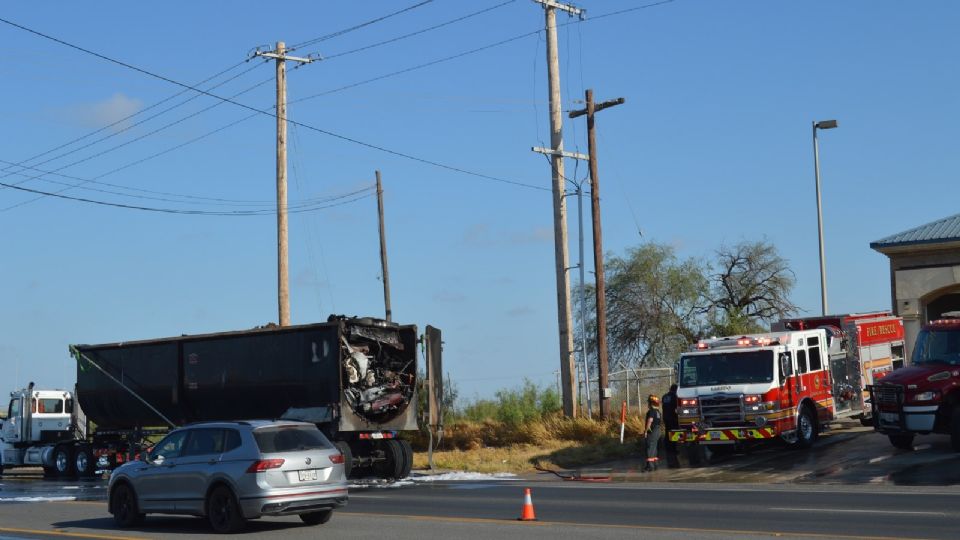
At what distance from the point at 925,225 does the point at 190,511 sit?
→ 86.6 ft

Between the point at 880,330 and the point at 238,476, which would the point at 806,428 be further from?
the point at 238,476

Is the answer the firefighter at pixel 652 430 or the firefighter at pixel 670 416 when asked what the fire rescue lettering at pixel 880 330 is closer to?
the firefighter at pixel 670 416

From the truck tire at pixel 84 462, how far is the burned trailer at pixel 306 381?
14.4 ft

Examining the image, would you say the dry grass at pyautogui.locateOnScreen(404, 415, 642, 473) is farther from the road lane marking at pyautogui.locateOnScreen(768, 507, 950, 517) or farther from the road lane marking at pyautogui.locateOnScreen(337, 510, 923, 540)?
→ the road lane marking at pyautogui.locateOnScreen(768, 507, 950, 517)

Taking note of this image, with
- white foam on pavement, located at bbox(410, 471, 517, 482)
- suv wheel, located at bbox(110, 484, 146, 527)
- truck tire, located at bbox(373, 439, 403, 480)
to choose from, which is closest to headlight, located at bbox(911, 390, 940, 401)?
white foam on pavement, located at bbox(410, 471, 517, 482)

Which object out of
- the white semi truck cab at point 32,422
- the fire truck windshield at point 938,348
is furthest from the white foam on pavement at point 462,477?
the white semi truck cab at point 32,422

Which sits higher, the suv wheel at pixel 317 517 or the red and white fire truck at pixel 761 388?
the red and white fire truck at pixel 761 388

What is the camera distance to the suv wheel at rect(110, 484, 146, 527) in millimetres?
17016

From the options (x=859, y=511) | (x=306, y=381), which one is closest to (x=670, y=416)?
(x=306, y=381)

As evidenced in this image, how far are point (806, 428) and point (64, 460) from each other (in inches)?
853

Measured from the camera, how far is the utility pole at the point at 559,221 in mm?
31281

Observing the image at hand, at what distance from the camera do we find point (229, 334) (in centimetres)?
2783

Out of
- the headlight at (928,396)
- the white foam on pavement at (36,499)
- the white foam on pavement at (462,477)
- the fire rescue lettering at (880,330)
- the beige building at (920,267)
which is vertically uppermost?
the beige building at (920,267)

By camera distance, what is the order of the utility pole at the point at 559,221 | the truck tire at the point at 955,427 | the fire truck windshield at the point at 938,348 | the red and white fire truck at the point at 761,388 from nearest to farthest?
1. the truck tire at the point at 955,427
2. the fire truck windshield at the point at 938,348
3. the red and white fire truck at the point at 761,388
4. the utility pole at the point at 559,221
